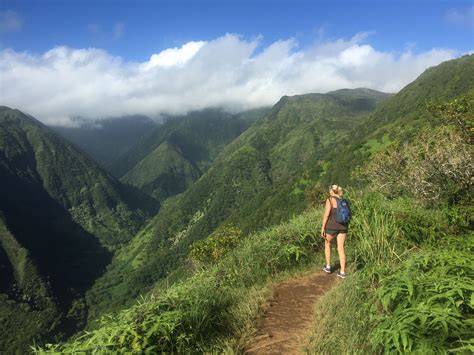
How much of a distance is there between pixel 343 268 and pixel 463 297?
15.5ft

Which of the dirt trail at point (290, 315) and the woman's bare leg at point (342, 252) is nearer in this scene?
the dirt trail at point (290, 315)

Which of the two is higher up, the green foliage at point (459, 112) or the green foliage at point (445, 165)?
the green foliage at point (459, 112)

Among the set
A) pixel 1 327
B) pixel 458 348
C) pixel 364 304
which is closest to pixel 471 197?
pixel 364 304

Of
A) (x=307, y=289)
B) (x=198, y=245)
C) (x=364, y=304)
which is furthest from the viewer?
(x=198, y=245)

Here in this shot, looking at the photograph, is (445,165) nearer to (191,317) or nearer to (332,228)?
(332,228)

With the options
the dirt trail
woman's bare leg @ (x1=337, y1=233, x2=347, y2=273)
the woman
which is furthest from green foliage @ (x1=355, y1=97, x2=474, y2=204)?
the dirt trail

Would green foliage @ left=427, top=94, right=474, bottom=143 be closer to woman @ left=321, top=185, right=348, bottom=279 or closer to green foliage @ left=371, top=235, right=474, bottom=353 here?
woman @ left=321, top=185, right=348, bottom=279

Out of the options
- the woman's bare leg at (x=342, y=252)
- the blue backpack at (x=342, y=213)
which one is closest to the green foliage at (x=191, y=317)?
the woman's bare leg at (x=342, y=252)

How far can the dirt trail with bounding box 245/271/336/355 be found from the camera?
19.1 ft

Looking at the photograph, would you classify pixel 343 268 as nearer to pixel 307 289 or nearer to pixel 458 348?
pixel 307 289

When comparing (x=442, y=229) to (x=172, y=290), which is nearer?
(x=172, y=290)

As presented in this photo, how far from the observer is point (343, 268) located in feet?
28.4

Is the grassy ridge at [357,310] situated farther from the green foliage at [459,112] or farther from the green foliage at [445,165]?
the green foliage at [459,112]

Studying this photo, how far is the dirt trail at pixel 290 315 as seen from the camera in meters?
5.81
